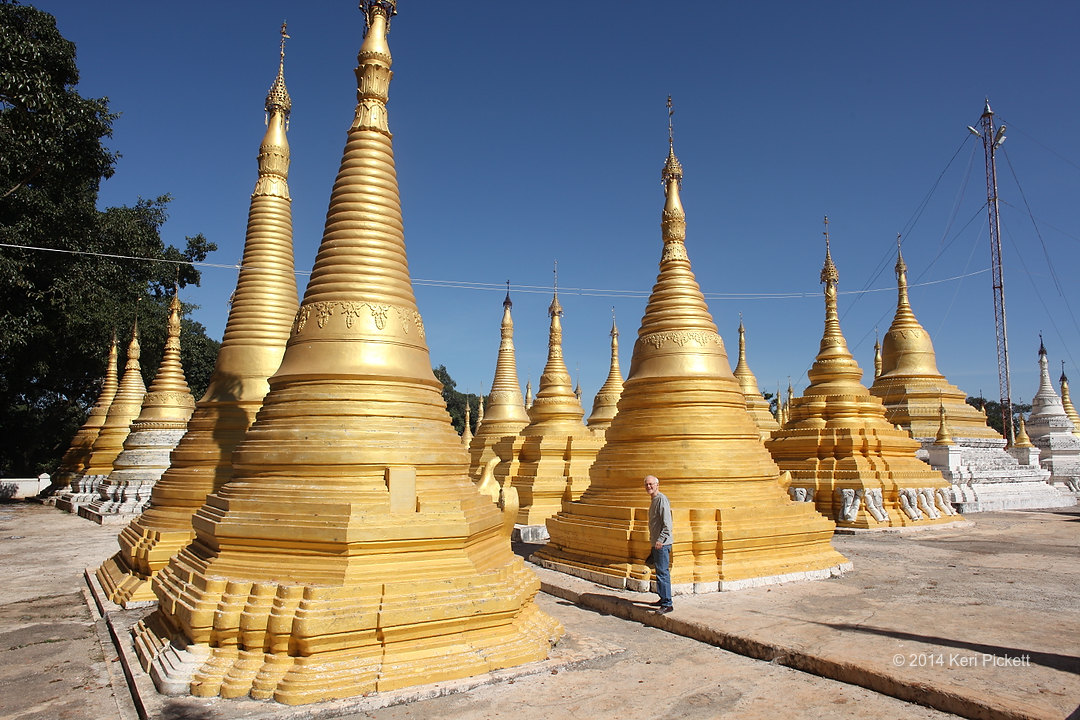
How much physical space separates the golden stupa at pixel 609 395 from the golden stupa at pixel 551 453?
6.42 m

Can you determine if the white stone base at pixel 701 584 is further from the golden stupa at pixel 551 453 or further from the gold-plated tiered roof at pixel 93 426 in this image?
the gold-plated tiered roof at pixel 93 426

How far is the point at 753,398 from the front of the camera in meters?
29.8

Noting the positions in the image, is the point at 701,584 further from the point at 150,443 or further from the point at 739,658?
the point at 150,443

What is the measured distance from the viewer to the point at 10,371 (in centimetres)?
2789

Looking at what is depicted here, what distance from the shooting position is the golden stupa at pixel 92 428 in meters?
30.4

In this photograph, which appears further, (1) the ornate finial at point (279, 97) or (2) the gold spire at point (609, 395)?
(2) the gold spire at point (609, 395)

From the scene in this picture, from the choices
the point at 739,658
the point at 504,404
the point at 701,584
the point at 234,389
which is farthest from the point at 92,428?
the point at 739,658

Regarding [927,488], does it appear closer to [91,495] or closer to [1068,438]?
[1068,438]

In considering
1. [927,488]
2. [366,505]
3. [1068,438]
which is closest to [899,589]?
[366,505]

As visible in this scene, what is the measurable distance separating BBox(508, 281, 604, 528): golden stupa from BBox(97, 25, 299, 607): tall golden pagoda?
860 cm

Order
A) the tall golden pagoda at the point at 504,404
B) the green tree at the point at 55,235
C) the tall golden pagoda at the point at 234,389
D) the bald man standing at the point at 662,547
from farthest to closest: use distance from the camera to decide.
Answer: the tall golden pagoda at the point at 504,404, the green tree at the point at 55,235, the tall golden pagoda at the point at 234,389, the bald man standing at the point at 662,547

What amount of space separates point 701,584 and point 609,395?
1785 cm

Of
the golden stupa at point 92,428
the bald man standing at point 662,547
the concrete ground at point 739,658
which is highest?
the golden stupa at point 92,428

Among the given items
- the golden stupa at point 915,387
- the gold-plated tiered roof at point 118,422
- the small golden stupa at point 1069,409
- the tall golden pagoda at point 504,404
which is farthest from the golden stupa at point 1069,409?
the gold-plated tiered roof at point 118,422
